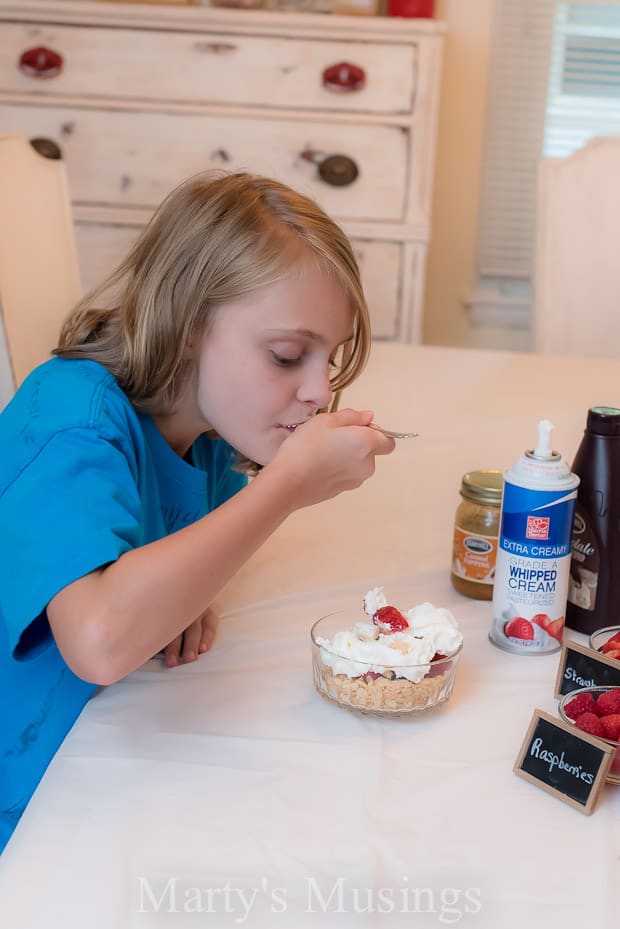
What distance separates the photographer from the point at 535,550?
0.86 m

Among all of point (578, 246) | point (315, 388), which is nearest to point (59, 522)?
point (315, 388)

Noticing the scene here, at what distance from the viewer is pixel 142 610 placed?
2.40 ft

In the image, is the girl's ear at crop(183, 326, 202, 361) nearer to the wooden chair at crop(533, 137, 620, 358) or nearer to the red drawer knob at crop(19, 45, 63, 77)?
the wooden chair at crop(533, 137, 620, 358)

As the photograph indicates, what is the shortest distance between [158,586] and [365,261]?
219cm

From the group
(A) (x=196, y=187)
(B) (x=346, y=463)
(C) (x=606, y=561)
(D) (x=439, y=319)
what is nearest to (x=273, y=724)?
(B) (x=346, y=463)

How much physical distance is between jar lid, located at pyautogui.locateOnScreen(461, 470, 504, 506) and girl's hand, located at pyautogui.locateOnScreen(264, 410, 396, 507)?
4.4 inches

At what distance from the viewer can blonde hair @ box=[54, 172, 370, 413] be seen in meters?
0.94

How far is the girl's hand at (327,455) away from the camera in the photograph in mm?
842

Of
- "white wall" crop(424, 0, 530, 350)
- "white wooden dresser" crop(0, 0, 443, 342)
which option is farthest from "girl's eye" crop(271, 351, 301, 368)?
"white wall" crop(424, 0, 530, 350)

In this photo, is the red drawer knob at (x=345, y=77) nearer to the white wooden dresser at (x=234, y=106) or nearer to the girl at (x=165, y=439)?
the white wooden dresser at (x=234, y=106)

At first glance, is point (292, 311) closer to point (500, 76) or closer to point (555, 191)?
point (555, 191)

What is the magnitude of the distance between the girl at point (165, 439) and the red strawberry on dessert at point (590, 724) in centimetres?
28

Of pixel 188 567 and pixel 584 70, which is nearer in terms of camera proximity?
pixel 188 567

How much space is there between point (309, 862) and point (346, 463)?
0.36 m
